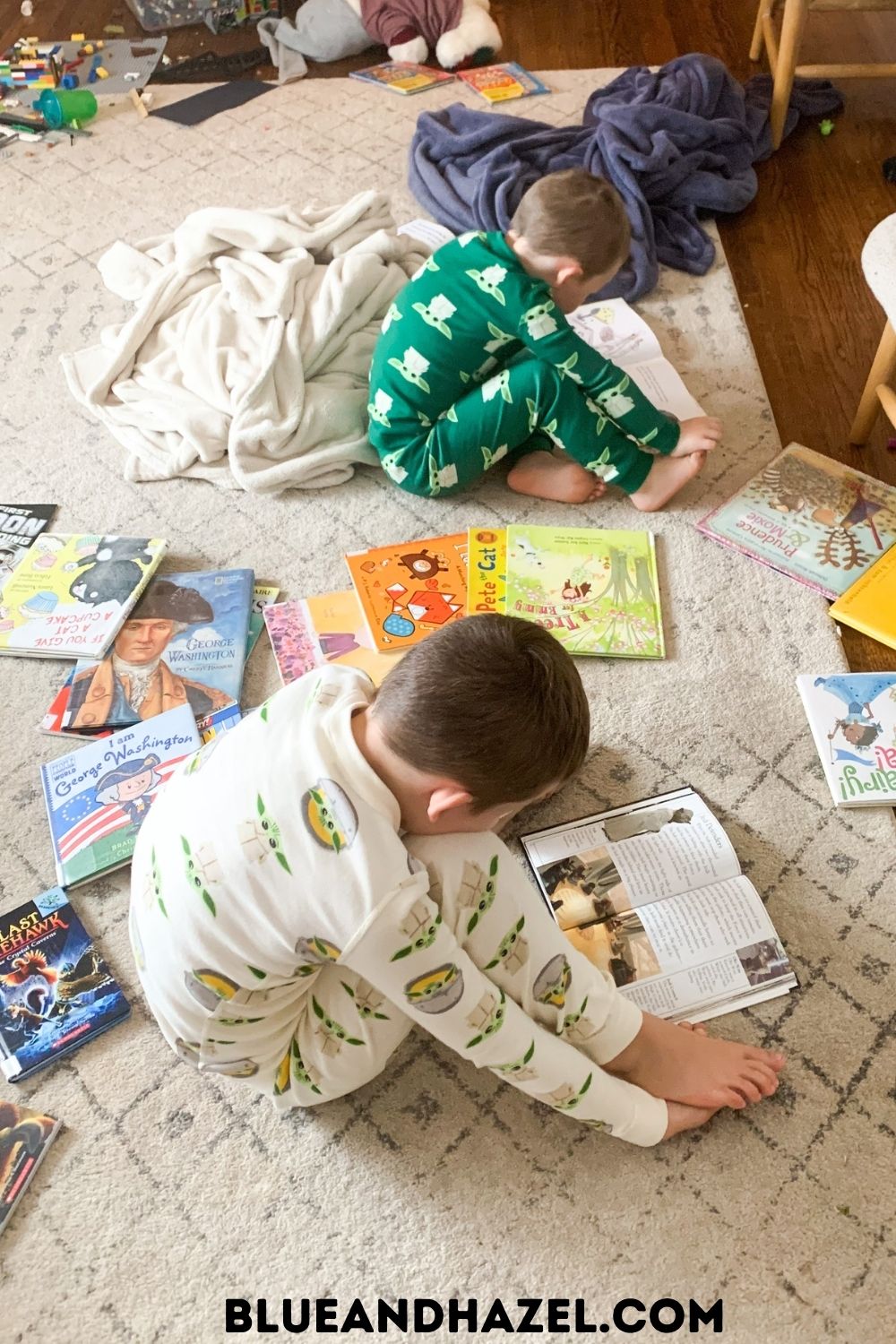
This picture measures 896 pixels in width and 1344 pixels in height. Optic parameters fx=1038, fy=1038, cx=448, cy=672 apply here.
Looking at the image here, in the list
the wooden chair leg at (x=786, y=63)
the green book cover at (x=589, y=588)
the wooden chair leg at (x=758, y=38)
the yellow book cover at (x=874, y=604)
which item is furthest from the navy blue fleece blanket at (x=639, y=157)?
the yellow book cover at (x=874, y=604)

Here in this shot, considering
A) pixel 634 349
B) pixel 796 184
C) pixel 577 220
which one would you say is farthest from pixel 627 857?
pixel 796 184

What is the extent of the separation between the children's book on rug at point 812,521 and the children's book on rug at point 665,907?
17.6 inches

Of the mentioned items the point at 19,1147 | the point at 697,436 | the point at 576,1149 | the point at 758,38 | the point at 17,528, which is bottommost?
the point at 576,1149

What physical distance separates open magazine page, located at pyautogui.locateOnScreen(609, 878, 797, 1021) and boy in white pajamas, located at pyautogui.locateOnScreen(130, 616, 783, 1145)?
128 millimetres

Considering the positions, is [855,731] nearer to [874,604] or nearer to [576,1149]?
[874,604]

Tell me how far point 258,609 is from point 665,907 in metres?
0.71

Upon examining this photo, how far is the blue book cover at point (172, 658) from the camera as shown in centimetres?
136

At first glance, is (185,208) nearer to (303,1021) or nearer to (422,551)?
(422,551)

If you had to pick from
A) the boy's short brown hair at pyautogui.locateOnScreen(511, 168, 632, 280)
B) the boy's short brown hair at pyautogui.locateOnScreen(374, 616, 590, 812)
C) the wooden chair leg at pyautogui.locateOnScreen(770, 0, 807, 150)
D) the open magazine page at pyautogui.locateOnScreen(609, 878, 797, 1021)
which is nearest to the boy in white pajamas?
the boy's short brown hair at pyautogui.locateOnScreen(374, 616, 590, 812)

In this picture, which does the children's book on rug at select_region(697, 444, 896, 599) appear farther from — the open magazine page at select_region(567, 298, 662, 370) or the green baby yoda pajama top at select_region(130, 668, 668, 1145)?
the green baby yoda pajama top at select_region(130, 668, 668, 1145)

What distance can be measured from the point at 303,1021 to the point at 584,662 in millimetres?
638

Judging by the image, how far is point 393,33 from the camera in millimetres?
2547

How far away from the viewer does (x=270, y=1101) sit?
41.6 inches

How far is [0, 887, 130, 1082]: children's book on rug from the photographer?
1.09 metres
